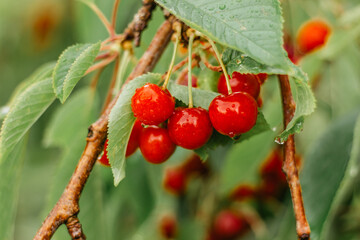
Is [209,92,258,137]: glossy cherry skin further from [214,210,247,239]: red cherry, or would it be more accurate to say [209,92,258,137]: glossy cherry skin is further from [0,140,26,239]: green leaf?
[214,210,247,239]: red cherry

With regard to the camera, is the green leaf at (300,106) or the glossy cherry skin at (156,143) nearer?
the green leaf at (300,106)

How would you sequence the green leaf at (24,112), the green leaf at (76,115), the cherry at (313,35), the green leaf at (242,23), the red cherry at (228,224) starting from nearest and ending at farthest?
the green leaf at (242,23) → the green leaf at (24,112) → the green leaf at (76,115) → the cherry at (313,35) → the red cherry at (228,224)

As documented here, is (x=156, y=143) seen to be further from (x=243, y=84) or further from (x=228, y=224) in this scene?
(x=228, y=224)

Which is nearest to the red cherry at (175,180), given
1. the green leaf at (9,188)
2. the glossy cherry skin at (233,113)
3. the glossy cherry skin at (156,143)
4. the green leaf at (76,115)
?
the green leaf at (76,115)

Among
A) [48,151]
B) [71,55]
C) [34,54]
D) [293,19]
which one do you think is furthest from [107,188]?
[48,151]

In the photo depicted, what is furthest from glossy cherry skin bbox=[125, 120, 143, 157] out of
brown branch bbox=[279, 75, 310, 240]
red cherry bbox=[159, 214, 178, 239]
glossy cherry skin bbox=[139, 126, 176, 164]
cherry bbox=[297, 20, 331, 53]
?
red cherry bbox=[159, 214, 178, 239]

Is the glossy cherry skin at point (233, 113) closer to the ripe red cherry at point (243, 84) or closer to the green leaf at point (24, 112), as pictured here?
the ripe red cherry at point (243, 84)

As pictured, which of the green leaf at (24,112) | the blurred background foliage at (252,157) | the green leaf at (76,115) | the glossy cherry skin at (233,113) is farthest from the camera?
the green leaf at (76,115)
